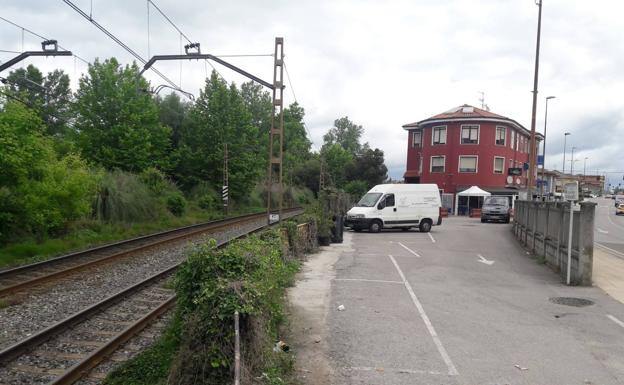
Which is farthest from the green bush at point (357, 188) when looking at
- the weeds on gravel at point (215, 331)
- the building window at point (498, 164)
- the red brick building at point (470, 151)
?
the weeds on gravel at point (215, 331)

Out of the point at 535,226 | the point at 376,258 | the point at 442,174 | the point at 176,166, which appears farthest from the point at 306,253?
the point at 442,174

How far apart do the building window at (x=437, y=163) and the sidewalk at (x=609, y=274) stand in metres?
29.8

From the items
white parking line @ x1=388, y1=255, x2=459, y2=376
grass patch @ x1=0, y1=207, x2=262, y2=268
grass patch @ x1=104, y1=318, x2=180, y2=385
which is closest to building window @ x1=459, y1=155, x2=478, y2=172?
grass patch @ x1=0, y1=207, x2=262, y2=268

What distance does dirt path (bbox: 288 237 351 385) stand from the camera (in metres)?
5.78

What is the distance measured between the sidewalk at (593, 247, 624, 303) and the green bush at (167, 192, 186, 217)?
20.3 metres

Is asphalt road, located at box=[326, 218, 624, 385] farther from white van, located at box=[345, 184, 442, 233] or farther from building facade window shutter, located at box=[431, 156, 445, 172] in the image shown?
building facade window shutter, located at box=[431, 156, 445, 172]

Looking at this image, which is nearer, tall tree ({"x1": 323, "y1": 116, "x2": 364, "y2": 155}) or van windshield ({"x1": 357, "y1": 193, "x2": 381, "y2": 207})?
van windshield ({"x1": 357, "y1": 193, "x2": 381, "y2": 207})

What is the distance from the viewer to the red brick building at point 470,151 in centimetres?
4616

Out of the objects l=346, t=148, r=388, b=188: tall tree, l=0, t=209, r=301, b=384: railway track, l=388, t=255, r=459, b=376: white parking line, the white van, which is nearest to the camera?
l=0, t=209, r=301, b=384: railway track

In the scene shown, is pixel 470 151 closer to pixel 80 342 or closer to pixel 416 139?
pixel 416 139

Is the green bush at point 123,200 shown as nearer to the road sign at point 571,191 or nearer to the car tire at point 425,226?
the car tire at point 425,226

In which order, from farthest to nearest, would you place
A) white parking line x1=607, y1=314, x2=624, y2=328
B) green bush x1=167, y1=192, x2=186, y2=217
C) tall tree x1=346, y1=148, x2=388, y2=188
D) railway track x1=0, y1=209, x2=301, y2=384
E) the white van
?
tall tree x1=346, y1=148, x2=388, y2=188, green bush x1=167, y1=192, x2=186, y2=217, the white van, white parking line x1=607, y1=314, x2=624, y2=328, railway track x1=0, y1=209, x2=301, y2=384

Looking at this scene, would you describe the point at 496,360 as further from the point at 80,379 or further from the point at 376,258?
the point at 376,258

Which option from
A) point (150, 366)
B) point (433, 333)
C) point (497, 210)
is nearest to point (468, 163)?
point (497, 210)
